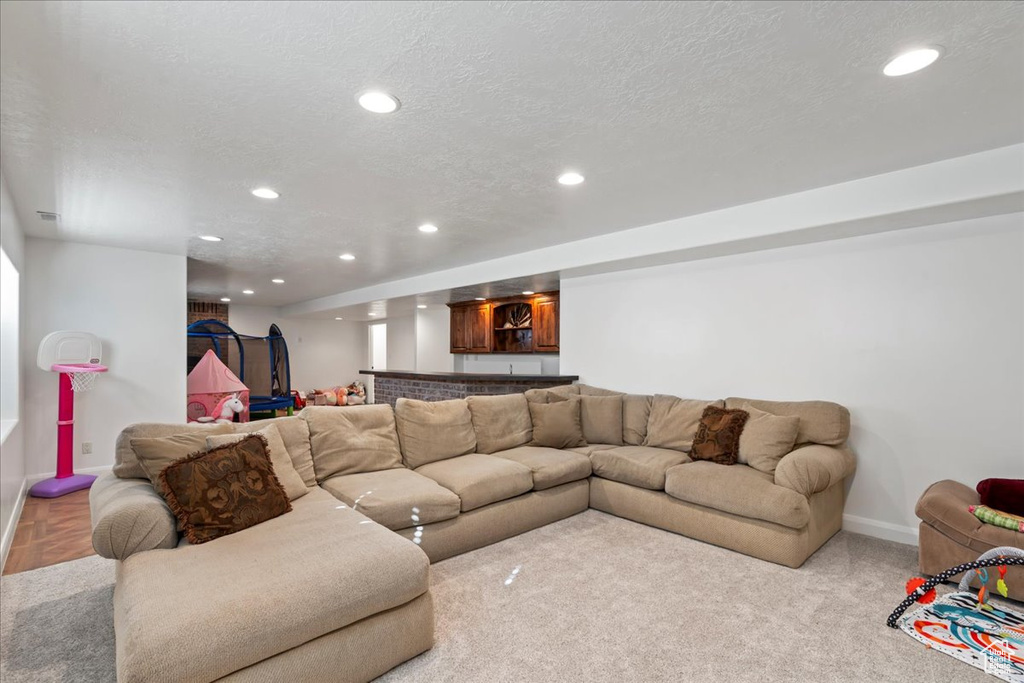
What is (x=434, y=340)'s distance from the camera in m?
8.98

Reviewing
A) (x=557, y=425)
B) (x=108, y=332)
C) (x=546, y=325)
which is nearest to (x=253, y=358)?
(x=108, y=332)

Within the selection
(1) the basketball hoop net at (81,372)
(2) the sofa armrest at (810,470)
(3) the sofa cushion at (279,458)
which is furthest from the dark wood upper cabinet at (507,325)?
(1) the basketball hoop net at (81,372)

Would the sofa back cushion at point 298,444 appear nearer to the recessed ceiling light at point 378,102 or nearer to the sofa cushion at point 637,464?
the recessed ceiling light at point 378,102

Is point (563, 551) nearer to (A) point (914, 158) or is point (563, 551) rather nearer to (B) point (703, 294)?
(B) point (703, 294)

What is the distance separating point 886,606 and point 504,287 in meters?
4.62

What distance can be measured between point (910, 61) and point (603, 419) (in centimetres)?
317

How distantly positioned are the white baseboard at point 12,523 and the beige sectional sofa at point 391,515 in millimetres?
1182

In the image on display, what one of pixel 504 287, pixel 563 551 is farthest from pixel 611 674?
pixel 504 287

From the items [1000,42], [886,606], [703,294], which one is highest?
[1000,42]

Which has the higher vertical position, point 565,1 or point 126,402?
point 565,1

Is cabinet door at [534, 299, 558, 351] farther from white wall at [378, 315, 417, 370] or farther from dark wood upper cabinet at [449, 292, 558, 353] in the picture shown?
white wall at [378, 315, 417, 370]

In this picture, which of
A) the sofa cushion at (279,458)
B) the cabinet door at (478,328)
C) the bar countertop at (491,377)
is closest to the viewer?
the sofa cushion at (279,458)

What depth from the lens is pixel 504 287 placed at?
239 inches

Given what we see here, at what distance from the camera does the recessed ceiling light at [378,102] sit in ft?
6.54
